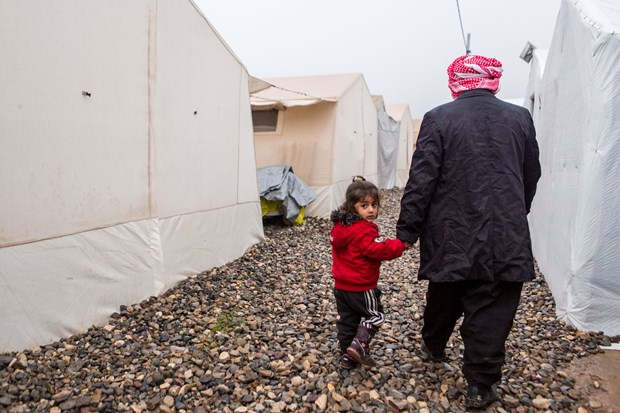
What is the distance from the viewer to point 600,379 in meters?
2.54

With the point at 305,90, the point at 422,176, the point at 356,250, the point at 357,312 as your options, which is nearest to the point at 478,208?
the point at 422,176

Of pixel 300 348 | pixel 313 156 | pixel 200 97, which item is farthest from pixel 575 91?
pixel 313 156

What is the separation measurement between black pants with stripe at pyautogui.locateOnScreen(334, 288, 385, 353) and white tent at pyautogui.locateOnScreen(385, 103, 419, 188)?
14200mm

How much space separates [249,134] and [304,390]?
429 centimetres

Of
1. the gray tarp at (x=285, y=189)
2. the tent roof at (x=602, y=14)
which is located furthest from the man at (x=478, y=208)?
the gray tarp at (x=285, y=189)

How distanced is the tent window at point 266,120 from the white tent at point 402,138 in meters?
8.44

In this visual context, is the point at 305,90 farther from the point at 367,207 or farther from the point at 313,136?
the point at 367,207

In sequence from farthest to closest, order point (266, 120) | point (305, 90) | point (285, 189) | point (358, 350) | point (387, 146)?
1. point (387, 146)
2. point (305, 90)
3. point (266, 120)
4. point (285, 189)
5. point (358, 350)

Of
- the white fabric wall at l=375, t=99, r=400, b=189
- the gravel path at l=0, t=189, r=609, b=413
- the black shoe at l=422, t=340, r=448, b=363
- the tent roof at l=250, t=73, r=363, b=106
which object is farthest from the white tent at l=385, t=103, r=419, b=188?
the black shoe at l=422, t=340, r=448, b=363

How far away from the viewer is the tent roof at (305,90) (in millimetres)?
7867

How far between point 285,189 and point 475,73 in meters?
5.22

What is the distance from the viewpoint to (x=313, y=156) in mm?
8562

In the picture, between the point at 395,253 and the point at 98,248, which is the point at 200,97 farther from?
the point at 395,253

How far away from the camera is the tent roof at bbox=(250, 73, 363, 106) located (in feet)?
25.8
